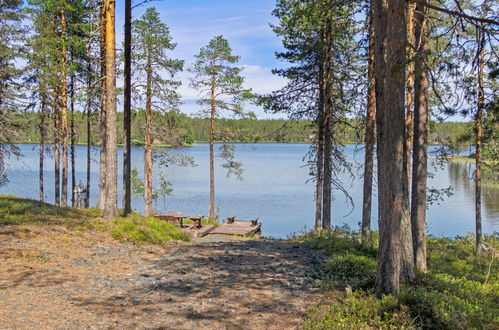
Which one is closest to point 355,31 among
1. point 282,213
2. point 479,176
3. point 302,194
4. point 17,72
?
Answer: point 479,176

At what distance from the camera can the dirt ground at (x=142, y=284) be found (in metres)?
5.56

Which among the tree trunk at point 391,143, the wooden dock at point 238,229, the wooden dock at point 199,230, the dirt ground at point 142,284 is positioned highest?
the tree trunk at point 391,143

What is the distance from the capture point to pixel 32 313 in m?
5.45

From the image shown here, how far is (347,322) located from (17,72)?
76.3ft

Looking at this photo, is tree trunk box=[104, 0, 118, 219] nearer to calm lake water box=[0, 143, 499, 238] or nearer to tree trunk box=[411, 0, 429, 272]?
tree trunk box=[411, 0, 429, 272]

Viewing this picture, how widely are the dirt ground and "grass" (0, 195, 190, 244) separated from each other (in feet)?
1.75

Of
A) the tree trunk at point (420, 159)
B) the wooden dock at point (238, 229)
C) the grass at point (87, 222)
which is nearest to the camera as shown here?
the tree trunk at point (420, 159)

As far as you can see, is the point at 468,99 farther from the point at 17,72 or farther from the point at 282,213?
the point at 282,213

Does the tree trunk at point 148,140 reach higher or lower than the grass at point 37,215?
higher

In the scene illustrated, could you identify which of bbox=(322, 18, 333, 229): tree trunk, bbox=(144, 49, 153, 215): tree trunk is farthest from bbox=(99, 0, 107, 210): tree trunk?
bbox=(322, 18, 333, 229): tree trunk

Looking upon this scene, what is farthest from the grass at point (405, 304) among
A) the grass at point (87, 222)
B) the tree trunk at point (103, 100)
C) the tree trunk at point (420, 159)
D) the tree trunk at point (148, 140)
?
the tree trunk at point (148, 140)

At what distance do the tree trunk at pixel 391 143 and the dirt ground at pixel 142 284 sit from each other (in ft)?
4.55

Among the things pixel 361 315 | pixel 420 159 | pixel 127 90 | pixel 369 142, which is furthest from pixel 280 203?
pixel 361 315

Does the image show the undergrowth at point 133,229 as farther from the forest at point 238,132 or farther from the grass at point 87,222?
the forest at point 238,132
